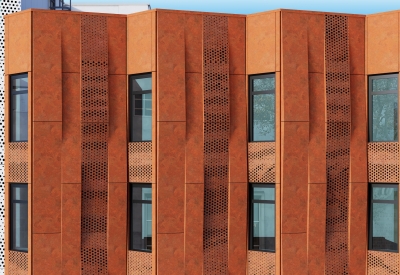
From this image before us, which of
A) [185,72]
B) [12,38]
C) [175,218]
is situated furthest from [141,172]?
[12,38]

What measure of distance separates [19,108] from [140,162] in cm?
408

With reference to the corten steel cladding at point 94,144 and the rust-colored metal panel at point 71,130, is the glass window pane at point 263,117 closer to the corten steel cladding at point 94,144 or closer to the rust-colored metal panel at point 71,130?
the corten steel cladding at point 94,144

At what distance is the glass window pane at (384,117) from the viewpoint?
70.9ft

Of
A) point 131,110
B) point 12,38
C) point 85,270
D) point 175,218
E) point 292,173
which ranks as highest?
point 12,38

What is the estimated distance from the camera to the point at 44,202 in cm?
2091

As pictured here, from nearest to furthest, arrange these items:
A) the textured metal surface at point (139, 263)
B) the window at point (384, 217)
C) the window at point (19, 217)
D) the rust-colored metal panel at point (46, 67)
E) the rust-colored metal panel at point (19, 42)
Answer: the rust-colored metal panel at point (46, 67) < the rust-colored metal panel at point (19, 42) < the textured metal surface at point (139, 263) < the window at point (19, 217) < the window at point (384, 217)

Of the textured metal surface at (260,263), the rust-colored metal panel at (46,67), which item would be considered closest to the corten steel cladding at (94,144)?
the rust-colored metal panel at (46,67)

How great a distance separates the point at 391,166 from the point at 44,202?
10.5 metres

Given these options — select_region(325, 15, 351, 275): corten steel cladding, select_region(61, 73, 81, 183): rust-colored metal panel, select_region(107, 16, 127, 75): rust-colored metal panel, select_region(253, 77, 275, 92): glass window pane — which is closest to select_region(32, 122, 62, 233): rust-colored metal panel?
select_region(61, 73, 81, 183): rust-colored metal panel

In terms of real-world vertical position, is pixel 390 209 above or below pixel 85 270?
above

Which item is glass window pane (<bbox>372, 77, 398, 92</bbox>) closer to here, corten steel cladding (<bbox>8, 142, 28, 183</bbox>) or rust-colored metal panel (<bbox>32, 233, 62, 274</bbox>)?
rust-colored metal panel (<bbox>32, 233, 62, 274</bbox>)

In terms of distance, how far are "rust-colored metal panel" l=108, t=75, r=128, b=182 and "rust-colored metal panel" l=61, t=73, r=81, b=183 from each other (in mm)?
966

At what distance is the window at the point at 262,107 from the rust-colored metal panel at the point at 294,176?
63 cm

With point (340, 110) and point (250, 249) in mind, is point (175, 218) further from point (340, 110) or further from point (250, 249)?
point (340, 110)
